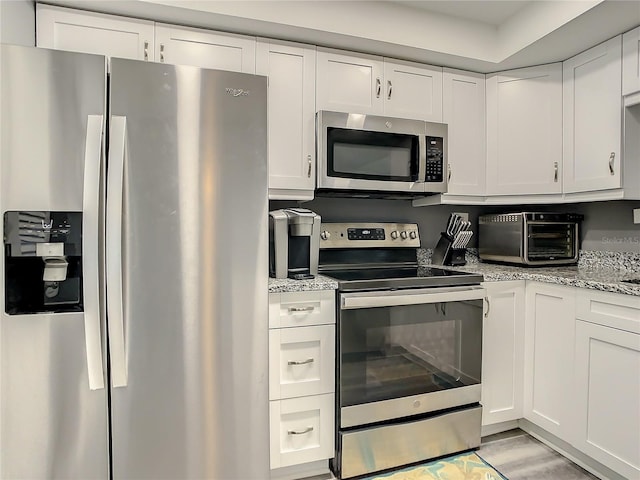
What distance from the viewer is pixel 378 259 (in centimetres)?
242

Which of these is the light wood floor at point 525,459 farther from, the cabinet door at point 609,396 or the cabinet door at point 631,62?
the cabinet door at point 631,62

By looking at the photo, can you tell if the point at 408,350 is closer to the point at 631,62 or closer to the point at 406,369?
the point at 406,369

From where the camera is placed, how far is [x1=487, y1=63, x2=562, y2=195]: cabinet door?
7.62 ft

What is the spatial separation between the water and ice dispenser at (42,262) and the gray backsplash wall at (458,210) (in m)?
1.24

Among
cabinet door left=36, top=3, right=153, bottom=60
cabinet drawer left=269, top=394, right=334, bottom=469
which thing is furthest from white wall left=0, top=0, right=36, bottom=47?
cabinet drawer left=269, top=394, right=334, bottom=469

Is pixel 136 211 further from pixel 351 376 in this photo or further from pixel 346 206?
pixel 346 206

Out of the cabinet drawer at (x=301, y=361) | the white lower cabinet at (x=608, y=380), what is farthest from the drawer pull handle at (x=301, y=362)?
the white lower cabinet at (x=608, y=380)

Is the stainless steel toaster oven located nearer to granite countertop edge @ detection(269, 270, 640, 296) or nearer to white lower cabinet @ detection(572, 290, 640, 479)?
granite countertop edge @ detection(269, 270, 640, 296)

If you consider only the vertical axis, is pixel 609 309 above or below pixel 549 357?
above

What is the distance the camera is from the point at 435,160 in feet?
7.43

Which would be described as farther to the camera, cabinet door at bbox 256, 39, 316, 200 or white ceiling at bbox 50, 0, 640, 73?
cabinet door at bbox 256, 39, 316, 200

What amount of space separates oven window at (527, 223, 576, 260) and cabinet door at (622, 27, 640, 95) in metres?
0.81

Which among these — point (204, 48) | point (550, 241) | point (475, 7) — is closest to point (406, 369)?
point (550, 241)

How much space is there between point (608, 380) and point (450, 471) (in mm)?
845
